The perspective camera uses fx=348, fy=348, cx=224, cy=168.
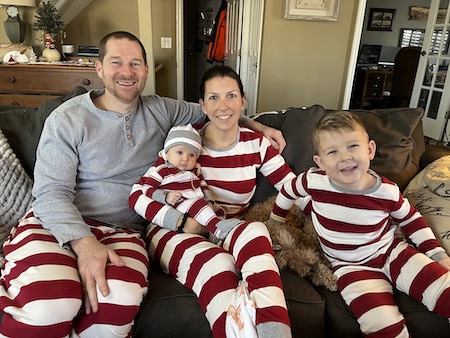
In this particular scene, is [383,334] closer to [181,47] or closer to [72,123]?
[72,123]

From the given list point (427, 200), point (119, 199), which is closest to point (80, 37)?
point (119, 199)

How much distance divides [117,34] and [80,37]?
2844mm

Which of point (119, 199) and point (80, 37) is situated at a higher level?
point (80, 37)

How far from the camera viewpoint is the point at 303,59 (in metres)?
3.89

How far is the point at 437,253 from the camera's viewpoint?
3.99 feet

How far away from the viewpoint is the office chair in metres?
5.26

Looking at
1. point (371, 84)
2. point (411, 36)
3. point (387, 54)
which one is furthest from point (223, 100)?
point (411, 36)

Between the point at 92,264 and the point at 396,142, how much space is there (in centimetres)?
147

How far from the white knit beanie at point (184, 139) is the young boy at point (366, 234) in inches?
18.2

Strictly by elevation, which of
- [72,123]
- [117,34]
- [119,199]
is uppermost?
[117,34]

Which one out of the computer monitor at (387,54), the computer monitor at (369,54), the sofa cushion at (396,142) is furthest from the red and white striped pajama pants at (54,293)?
the computer monitor at (387,54)

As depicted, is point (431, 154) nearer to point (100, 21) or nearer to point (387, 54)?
point (100, 21)

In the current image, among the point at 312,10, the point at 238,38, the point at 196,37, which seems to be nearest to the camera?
the point at 312,10

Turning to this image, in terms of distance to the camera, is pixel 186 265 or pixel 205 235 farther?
pixel 205 235
